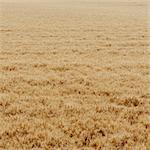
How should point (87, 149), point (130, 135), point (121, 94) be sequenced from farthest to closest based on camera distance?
point (121, 94), point (130, 135), point (87, 149)

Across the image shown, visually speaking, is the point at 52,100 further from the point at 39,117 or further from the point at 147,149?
the point at 147,149

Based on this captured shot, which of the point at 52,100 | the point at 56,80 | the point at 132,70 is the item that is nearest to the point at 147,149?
the point at 52,100

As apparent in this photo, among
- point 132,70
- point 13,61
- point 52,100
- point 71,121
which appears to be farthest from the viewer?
point 13,61

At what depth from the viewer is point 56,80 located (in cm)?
1207

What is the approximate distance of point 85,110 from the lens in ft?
30.2

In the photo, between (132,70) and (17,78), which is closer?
(17,78)

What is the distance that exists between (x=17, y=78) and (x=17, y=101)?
250cm

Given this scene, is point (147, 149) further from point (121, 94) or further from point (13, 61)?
point (13, 61)

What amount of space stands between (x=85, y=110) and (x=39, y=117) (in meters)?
1.17

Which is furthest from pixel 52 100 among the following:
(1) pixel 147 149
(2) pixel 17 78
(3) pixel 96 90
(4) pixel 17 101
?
(1) pixel 147 149

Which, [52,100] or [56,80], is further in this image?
[56,80]

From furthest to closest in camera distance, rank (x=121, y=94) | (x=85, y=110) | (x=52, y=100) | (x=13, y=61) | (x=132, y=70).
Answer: (x=13, y=61) → (x=132, y=70) → (x=121, y=94) → (x=52, y=100) → (x=85, y=110)

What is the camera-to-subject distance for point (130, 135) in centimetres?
779

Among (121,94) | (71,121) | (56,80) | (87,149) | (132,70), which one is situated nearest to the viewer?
(87,149)
